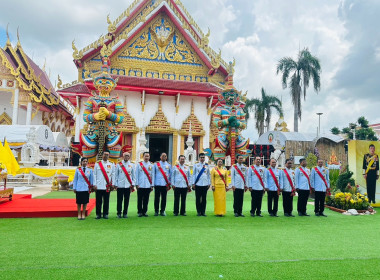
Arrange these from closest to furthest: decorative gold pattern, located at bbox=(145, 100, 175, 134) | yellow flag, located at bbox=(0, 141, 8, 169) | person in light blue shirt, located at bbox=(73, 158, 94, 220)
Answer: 1. person in light blue shirt, located at bbox=(73, 158, 94, 220)
2. yellow flag, located at bbox=(0, 141, 8, 169)
3. decorative gold pattern, located at bbox=(145, 100, 175, 134)

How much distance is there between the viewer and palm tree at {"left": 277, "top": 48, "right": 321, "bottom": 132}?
2388 centimetres

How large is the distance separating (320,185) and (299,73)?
1918cm

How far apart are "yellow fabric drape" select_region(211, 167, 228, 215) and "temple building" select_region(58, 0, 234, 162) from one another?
923cm

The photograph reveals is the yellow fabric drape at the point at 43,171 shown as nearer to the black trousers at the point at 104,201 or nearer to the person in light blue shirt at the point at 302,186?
the black trousers at the point at 104,201

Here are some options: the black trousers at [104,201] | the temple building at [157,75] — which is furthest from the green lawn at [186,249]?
the temple building at [157,75]

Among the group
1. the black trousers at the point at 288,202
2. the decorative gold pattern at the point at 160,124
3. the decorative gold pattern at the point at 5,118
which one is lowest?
the black trousers at the point at 288,202

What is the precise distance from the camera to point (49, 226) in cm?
520

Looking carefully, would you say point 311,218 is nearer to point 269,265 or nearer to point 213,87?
point 269,265

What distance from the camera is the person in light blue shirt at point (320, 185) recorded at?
698 centimetres

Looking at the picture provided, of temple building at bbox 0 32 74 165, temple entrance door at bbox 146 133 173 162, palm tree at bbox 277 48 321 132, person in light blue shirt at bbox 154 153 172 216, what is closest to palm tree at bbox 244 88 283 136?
palm tree at bbox 277 48 321 132

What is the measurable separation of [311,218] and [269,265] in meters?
3.65

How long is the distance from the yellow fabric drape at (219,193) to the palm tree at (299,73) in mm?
18729

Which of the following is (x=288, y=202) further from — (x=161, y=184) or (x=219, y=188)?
(x=161, y=184)

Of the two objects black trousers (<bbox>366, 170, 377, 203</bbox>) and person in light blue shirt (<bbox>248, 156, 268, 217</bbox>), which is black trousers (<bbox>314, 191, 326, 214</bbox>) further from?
black trousers (<bbox>366, 170, 377, 203</bbox>)
